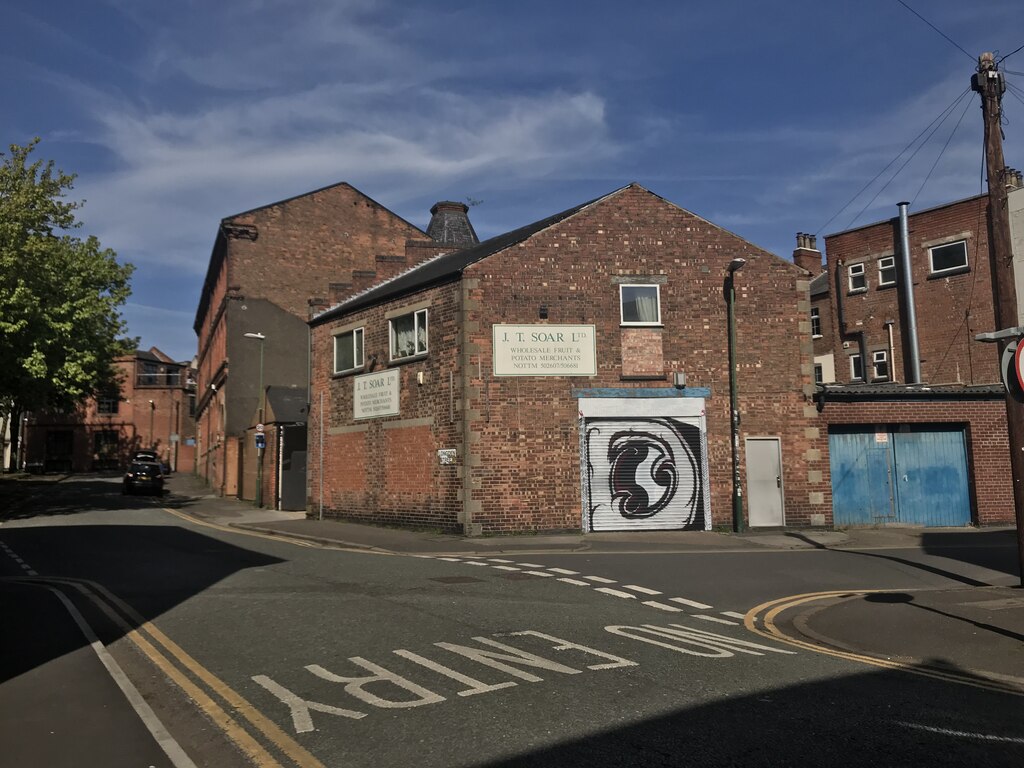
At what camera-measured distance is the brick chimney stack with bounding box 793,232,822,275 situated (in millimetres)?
39344

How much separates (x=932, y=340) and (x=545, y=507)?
20.8m

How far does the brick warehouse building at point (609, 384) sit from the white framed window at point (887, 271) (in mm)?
14802

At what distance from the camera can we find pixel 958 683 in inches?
263

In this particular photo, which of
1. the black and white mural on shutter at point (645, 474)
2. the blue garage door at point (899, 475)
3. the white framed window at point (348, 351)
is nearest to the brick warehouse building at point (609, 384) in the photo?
the black and white mural on shutter at point (645, 474)

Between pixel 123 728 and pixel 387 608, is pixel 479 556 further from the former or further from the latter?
pixel 123 728

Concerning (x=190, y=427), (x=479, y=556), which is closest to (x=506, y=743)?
(x=479, y=556)

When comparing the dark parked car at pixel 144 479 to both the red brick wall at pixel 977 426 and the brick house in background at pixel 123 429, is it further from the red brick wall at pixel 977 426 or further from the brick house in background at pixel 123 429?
the brick house in background at pixel 123 429

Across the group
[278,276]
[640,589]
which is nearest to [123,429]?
[278,276]

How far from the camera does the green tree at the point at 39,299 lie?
83.8ft

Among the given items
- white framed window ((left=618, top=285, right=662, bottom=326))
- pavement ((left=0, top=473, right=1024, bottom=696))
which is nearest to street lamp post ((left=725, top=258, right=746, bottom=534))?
pavement ((left=0, top=473, right=1024, bottom=696))

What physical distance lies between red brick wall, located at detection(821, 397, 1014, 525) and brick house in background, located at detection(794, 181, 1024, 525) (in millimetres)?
27

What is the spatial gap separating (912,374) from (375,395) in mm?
21859

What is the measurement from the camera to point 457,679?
6383 millimetres

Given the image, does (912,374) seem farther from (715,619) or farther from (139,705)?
(139,705)
